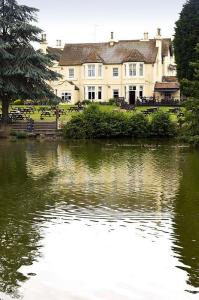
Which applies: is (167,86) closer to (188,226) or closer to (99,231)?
(188,226)

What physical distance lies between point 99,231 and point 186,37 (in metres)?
46.8

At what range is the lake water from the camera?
40.5 feet

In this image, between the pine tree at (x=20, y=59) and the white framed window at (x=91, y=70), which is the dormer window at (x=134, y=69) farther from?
the pine tree at (x=20, y=59)

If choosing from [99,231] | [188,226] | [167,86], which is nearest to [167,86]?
[167,86]

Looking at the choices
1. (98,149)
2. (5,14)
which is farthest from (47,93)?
(98,149)

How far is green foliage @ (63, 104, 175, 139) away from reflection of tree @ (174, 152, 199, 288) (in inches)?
853

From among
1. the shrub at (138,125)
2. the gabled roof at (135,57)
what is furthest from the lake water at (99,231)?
the gabled roof at (135,57)

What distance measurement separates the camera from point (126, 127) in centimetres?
4978

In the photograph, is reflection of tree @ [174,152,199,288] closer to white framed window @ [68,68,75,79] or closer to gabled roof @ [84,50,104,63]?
gabled roof @ [84,50,104,63]

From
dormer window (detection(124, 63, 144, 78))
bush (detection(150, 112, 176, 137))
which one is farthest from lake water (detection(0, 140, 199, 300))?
dormer window (detection(124, 63, 144, 78))

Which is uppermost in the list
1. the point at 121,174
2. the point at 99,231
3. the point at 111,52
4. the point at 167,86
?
the point at 111,52

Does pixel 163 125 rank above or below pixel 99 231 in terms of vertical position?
above

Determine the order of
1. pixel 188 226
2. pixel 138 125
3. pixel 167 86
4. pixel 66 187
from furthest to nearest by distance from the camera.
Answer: pixel 167 86 < pixel 138 125 < pixel 66 187 < pixel 188 226

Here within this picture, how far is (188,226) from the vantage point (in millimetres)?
17109
